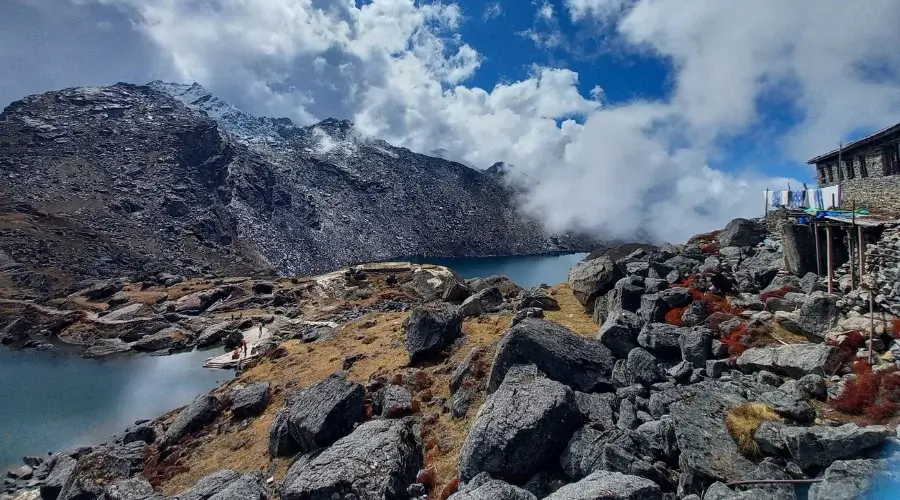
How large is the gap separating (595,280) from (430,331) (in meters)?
10.2

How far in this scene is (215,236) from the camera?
13500 centimetres

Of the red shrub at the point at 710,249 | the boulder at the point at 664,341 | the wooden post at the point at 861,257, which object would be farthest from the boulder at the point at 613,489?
the red shrub at the point at 710,249

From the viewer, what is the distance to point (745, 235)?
27859mm

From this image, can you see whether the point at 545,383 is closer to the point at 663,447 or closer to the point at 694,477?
the point at 663,447

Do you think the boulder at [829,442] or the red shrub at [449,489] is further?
the red shrub at [449,489]

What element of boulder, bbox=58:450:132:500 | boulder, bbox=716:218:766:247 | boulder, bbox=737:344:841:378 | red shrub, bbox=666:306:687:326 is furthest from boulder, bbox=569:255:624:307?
boulder, bbox=58:450:132:500

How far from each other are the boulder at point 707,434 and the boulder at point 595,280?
44.0ft

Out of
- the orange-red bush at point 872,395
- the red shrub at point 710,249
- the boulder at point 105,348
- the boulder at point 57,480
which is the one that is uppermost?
the red shrub at point 710,249

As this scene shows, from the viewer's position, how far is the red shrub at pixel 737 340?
14.2 meters

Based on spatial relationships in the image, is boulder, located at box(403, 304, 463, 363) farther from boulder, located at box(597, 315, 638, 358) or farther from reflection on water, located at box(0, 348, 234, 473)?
reflection on water, located at box(0, 348, 234, 473)

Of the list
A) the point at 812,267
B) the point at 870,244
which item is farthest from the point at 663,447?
the point at 812,267

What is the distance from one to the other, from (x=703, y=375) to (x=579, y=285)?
42.1 ft

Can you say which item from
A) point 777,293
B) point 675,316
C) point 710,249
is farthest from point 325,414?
point 710,249

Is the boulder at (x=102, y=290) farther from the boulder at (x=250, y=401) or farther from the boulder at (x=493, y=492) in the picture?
the boulder at (x=493, y=492)
